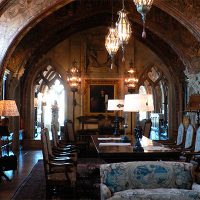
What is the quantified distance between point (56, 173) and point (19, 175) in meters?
3.36

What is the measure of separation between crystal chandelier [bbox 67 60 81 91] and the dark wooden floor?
3193 mm

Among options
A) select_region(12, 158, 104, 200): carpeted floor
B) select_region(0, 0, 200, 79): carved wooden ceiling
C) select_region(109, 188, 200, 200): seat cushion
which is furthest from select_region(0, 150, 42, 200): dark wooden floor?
select_region(109, 188, 200, 200): seat cushion

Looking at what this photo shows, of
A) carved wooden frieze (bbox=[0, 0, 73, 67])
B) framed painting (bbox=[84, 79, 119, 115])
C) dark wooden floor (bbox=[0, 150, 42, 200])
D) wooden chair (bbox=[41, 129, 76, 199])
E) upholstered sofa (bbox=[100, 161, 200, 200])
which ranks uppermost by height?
carved wooden frieze (bbox=[0, 0, 73, 67])

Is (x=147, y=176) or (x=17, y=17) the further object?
(x=17, y=17)

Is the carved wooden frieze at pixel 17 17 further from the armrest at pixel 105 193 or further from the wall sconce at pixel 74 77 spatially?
the armrest at pixel 105 193

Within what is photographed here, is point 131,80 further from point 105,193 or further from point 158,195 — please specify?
point 158,195

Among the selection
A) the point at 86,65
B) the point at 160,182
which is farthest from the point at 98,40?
the point at 160,182

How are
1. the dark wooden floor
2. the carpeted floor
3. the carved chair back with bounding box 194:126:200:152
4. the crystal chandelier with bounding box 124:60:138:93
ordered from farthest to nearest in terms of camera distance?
the crystal chandelier with bounding box 124:60:138:93 → the carved chair back with bounding box 194:126:200:152 → the dark wooden floor → the carpeted floor

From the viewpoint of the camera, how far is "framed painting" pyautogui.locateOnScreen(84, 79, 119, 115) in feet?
54.8

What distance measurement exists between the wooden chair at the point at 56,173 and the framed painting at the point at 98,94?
34.6ft

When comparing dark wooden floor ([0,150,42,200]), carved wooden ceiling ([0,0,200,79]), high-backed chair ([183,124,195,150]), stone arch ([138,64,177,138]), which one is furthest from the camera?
stone arch ([138,64,177,138])

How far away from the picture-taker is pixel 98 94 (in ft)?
54.9

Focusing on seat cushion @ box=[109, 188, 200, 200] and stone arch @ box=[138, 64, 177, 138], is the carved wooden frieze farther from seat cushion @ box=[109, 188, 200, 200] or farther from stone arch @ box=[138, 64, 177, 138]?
seat cushion @ box=[109, 188, 200, 200]

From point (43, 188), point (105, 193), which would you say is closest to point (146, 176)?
point (105, 193)
